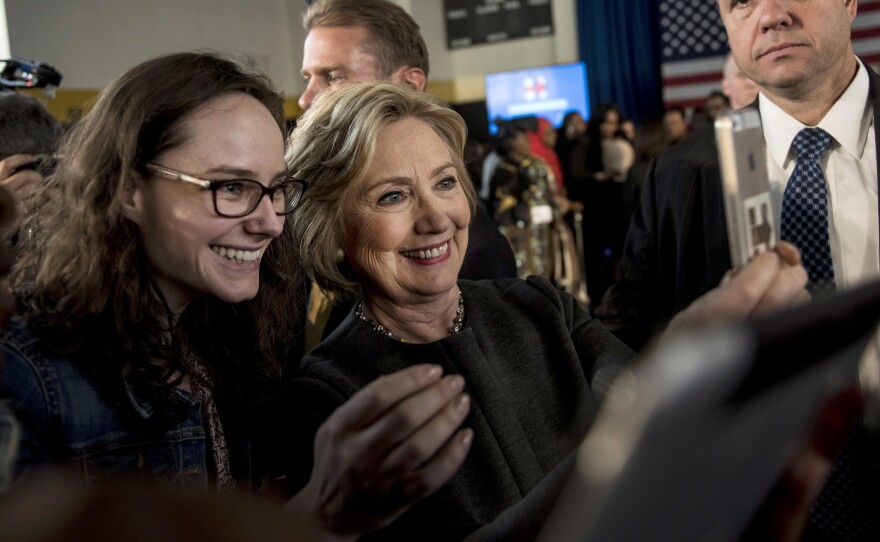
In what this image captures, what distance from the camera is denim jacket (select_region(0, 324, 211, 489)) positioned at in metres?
1.23

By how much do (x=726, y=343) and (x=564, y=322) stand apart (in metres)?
1.28

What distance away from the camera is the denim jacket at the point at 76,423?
48.3 inches

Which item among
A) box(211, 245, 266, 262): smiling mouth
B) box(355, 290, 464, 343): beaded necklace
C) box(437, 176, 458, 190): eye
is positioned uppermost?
box(437, 176, 458, 190): eye

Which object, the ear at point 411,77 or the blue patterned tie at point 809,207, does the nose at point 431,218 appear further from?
the ear at point 411,77

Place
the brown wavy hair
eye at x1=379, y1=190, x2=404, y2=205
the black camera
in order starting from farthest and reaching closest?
the black camera → eye at x1=379, y1=190, x2=404, y2=205 → the brown wavy hair

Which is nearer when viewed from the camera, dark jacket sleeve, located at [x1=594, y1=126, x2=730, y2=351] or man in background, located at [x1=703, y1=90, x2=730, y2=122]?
dark jacket sleeve, located at [x1=594, y1=126, x2=730, y2=351]

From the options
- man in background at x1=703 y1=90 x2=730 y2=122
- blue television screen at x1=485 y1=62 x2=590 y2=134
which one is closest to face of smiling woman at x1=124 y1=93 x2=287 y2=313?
man in background at x1=703 y1=90 x2=730 y2=122

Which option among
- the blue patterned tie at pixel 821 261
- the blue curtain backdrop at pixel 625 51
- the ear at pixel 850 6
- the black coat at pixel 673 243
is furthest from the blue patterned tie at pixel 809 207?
the blue curtain backdrop at pixel 625 51

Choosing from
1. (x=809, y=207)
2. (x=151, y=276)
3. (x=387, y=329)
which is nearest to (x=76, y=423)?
(x=151, y=276)

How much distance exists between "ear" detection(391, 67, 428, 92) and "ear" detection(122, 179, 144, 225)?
1.61 meters

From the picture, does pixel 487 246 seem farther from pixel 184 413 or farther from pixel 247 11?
pixel 247 11

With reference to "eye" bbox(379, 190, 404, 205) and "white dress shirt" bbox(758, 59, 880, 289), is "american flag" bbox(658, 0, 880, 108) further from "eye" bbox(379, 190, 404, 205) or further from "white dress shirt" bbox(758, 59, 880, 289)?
"eye" bbox(379, 190, 404, 205)

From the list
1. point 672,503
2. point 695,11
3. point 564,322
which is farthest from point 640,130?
point 672,503

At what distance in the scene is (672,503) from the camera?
0.61 m
